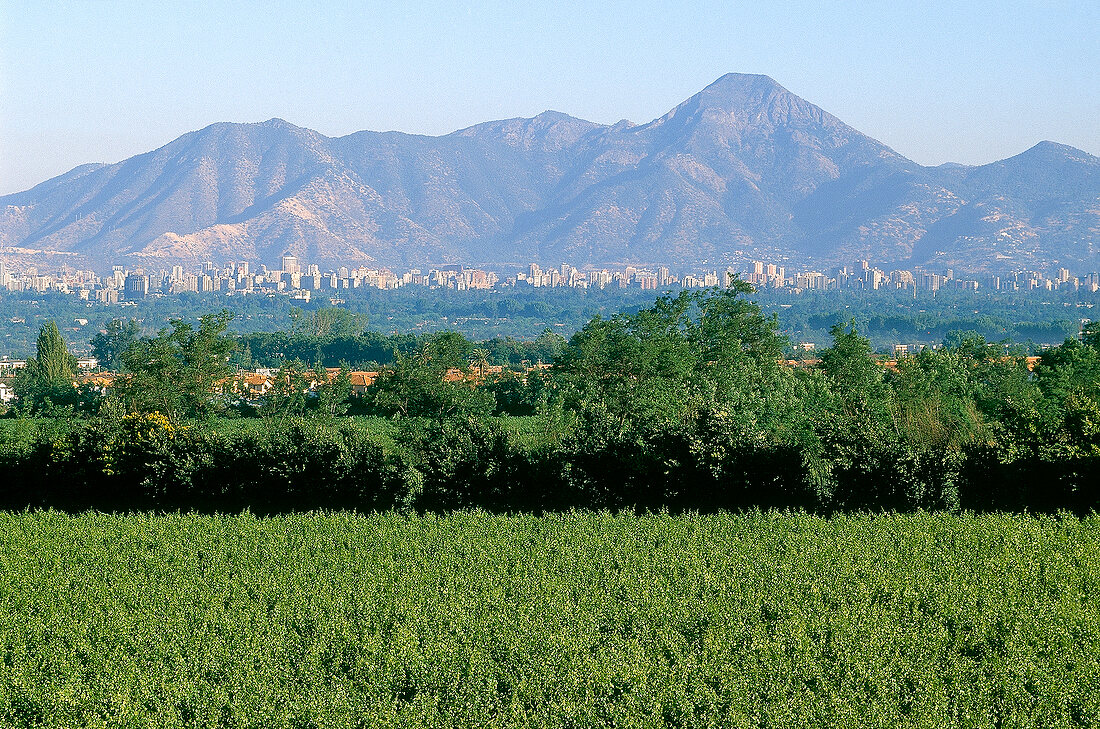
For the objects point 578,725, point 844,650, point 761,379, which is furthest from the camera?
point 761,379

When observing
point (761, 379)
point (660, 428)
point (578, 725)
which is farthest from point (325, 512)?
point (761, 379)

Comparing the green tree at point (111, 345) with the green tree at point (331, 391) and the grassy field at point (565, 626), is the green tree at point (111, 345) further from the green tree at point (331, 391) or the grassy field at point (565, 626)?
the grassy field at point (565, 626)

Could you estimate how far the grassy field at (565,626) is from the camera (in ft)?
37.2

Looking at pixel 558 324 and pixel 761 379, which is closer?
pixel 761 379

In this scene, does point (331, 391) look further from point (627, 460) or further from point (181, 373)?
point (627, 460)

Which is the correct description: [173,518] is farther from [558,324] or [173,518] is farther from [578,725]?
[558,324]

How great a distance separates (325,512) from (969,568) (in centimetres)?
1392

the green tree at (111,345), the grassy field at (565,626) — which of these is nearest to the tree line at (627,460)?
the grassy field at (565,626)

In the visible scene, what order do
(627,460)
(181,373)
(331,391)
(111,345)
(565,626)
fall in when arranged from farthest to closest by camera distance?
(111,345) → (331,391) → (181,373) → (627,460) → (565,626)

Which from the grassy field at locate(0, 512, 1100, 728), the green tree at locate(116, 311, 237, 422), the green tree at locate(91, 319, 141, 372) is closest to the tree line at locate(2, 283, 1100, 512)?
the grassy field at locate(0, 512, 1100, 728)

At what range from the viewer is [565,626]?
13.8 m

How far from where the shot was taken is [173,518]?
22.1 meters

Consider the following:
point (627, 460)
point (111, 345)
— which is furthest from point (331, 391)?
point (111, 345)

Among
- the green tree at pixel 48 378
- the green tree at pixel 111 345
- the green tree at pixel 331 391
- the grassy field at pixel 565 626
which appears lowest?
the green tree at pixel 111 345
